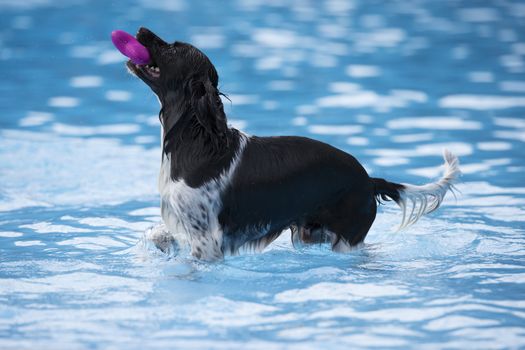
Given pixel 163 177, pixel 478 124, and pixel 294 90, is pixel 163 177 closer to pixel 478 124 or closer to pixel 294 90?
pixel 478 124

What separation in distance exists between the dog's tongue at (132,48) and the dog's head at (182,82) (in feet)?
0.12

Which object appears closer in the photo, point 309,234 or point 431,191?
point 309,234

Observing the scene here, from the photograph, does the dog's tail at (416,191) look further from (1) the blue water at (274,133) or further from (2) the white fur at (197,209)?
(2) the white fur at (197,209)

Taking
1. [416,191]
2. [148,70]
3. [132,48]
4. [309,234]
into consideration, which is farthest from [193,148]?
[416,191]

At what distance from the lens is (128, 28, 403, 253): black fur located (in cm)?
488

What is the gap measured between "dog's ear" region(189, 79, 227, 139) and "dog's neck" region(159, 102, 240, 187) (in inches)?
1.0

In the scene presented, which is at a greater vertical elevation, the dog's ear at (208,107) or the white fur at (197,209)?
the dog's ear at (208,107)

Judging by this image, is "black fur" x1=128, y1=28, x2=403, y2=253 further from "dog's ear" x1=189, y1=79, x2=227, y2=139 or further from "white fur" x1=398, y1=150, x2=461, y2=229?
"white fur" x1=398, y1=150, x2=461, y2=229

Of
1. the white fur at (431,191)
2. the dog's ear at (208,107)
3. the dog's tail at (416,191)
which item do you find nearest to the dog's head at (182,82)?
the dog's ear at (208,107)

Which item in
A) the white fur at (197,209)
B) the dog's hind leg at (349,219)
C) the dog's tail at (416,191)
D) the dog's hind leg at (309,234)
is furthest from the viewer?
the dog's tail at (416,191)

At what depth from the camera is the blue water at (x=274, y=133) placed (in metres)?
4.41

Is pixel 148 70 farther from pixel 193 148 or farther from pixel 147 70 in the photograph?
pixel 193 148

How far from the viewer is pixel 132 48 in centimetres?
493

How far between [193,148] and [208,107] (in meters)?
0.29
